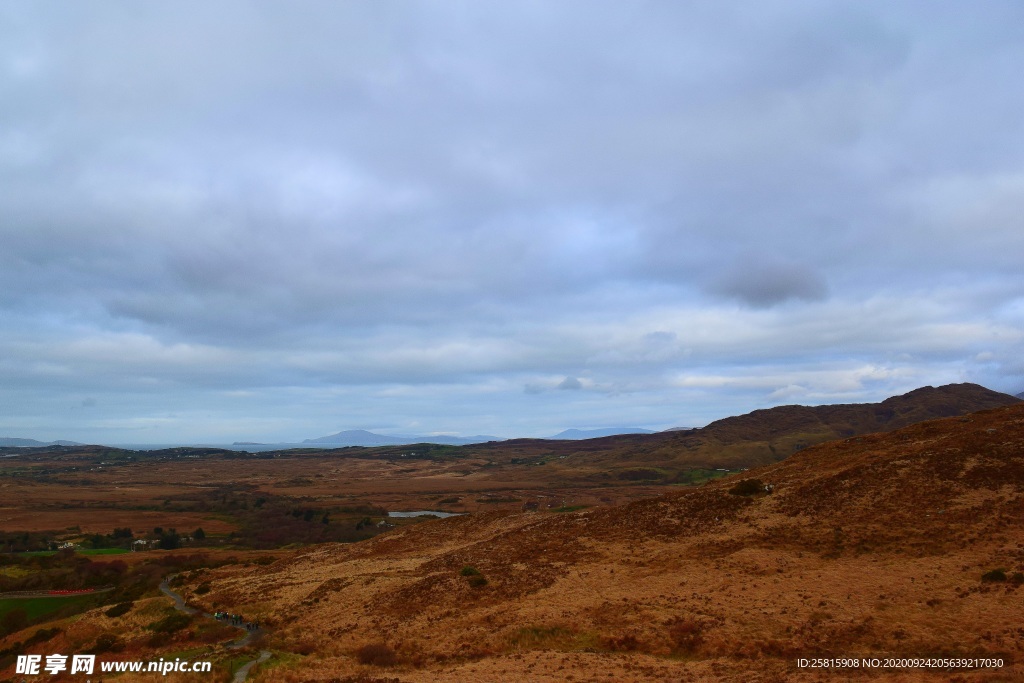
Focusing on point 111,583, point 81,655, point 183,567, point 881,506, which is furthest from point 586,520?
point 111,583

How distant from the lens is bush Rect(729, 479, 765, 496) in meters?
53.5

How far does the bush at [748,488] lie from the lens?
53.5 m

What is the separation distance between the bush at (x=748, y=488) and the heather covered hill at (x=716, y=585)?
15 cm

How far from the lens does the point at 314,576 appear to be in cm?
5403

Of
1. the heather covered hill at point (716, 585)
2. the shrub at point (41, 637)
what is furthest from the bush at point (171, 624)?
the shrub at point (41, 637)

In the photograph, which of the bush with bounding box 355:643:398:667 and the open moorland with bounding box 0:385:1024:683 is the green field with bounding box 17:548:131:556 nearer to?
the open moorland with bounding box 0:385:1024:683

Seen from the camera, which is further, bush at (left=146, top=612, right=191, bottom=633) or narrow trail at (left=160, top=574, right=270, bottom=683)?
bush at (left=146, top=612, right=191, bottom=633)

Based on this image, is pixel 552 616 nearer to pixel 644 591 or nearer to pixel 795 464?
pixel 644 591

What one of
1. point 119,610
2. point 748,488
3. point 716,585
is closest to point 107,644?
point 119,610

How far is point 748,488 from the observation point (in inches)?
2126

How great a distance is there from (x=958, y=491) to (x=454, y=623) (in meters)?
39.1

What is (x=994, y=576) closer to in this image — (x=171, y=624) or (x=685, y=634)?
(x=685, y=634)

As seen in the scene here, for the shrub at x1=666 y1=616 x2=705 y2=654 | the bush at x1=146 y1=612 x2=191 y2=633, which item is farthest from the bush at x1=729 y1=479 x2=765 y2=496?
the bush at x1=146 y1=612 x2=191 y2=633

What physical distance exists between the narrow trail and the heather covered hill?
5.27 feet
